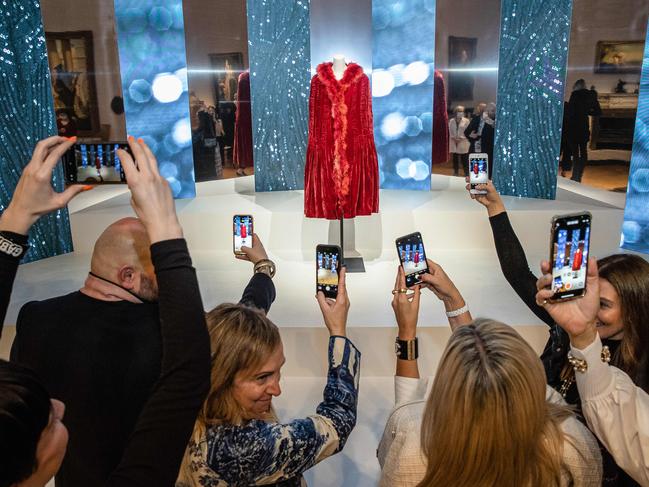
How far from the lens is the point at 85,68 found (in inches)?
234

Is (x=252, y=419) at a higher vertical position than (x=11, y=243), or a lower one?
lower

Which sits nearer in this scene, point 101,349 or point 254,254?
point 101,349

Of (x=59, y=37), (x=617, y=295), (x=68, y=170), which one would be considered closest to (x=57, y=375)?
(x=68, y=170)

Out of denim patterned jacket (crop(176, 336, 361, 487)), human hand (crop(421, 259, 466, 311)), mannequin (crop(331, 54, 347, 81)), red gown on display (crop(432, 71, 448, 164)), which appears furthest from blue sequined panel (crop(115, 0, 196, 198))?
denim patterned jacket (crop(176, 336, 361, 487))

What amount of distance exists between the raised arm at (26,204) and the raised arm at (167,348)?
191mm

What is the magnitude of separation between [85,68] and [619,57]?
5.10 metres

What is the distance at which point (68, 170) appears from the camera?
1634 mm

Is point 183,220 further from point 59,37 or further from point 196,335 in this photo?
point 196,335

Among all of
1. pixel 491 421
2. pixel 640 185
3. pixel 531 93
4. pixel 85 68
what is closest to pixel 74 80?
pixel 85 68

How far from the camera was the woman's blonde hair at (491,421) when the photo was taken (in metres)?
0.99

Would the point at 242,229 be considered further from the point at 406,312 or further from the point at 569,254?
the point at 569,254

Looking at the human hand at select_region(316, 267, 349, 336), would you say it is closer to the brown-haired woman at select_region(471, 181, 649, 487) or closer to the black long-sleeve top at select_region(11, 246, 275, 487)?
the black long-sleeve top at select_region(11, 246, 275, 487)

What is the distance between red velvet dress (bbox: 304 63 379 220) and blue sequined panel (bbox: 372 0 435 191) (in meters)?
1.77

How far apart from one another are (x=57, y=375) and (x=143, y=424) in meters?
0.53
